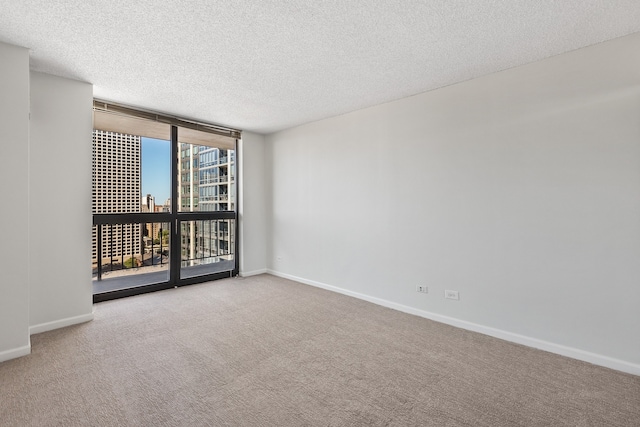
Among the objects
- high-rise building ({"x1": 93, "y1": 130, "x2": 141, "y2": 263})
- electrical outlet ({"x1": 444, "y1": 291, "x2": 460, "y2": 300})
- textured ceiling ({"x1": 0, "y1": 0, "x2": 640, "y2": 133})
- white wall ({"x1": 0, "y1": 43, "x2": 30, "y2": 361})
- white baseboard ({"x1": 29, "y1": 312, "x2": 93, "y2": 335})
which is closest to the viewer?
textured ceiling ({"x1": 0, "y1": 0, "x2": 640, "y2": 133})

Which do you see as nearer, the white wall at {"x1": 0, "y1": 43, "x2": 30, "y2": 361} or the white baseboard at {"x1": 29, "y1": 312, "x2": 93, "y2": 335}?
the white wall at {"x1": 0, "y1": 43, "x2": 30, "y2": 361}

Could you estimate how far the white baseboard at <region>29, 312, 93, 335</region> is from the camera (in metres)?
2.87

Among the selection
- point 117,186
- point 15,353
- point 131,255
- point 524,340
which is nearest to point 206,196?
point 117,186

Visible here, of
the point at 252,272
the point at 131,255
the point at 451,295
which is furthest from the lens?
the point at 252,272

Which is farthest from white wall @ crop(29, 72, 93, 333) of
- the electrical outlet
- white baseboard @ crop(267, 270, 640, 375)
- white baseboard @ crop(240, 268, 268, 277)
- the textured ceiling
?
the electrical outlet

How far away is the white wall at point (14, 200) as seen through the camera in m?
2.40

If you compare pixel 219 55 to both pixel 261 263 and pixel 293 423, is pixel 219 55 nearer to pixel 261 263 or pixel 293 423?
pixel 293 423

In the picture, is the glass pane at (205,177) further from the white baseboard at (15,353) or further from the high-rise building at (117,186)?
the white baseboard at (15,353)

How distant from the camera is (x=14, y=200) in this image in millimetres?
2463

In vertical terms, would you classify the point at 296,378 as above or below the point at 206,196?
below

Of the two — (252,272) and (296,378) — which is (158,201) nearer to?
(252,272)

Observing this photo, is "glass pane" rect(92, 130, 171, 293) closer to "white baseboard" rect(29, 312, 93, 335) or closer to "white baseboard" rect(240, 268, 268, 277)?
"white baseboard" rect(29, 312, 93, 335)

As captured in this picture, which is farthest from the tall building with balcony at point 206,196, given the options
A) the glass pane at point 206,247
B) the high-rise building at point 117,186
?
the high-rise building at point 117,186

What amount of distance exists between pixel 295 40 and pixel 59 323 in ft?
11.9
